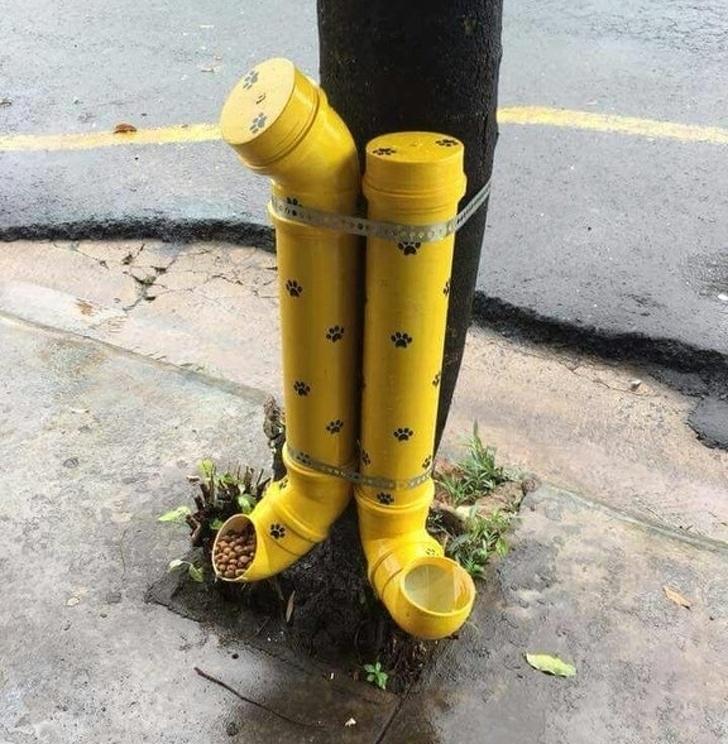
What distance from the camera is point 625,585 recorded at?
7.48 feet

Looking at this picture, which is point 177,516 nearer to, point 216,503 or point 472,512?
point 216,503

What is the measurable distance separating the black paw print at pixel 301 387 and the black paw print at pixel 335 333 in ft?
0.42

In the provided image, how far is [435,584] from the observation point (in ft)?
5.96

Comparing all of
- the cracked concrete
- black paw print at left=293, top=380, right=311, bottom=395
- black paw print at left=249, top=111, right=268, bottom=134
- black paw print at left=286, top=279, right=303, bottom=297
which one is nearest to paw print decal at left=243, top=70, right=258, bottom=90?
black paw print at left=249, top=111, right=268, bottom=134

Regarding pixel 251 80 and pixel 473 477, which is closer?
pixel 251 80

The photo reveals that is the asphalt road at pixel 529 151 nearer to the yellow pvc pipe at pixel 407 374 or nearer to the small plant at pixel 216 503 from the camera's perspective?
the small plant at pixel 216 503

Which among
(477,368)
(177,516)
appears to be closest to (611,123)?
(477,368)

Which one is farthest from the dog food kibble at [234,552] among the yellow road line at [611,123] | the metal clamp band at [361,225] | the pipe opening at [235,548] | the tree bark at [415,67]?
the yellow road line at [611,123]

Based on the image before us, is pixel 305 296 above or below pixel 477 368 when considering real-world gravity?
above

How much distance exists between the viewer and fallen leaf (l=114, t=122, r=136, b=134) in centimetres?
496

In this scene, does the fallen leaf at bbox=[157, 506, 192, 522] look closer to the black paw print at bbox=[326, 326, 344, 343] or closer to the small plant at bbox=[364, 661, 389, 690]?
the small plant at bbox=[364, 661, 389, 690]

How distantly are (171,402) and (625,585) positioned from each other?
154 centimetres

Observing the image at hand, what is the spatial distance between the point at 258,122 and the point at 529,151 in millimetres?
3510

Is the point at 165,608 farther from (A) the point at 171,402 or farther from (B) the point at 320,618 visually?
(A) the point at 171,402
